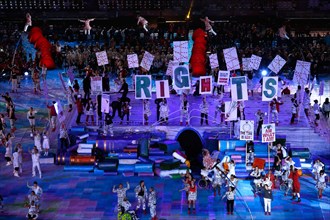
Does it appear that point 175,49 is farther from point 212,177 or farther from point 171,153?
point 212,177

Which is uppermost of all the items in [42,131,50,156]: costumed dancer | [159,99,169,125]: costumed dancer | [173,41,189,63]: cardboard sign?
[173,41,189,63]: cardboard sign

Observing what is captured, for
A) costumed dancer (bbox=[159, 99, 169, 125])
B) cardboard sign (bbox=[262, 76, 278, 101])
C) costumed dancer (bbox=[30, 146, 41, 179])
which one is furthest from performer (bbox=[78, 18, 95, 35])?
cardboard sign (bbox=[262, 76, 278, 101])

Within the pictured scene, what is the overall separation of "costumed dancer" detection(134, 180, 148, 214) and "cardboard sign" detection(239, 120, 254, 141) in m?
5.80

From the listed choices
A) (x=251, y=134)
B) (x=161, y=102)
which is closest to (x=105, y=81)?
(x=161, y=102)

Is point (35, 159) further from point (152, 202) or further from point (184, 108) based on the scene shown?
point (184, 108)

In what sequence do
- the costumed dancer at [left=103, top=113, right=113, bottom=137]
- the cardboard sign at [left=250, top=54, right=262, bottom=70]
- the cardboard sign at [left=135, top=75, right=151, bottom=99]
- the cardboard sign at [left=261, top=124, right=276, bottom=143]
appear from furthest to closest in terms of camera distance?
the cardboard sign at [left=250, top=54, right=262, bottom=70]
the costumed dancer at [left=103, top=113, right=113, bottom=137]
the cardboard sign at [left=135, top=75, right=151, bottom=99]
the cardboard sign at [left=261, top=124, right=276, bottom=143]

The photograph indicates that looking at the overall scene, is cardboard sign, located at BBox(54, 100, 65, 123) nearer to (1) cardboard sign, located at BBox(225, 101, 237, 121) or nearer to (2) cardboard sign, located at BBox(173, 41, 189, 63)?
(2) cardboard sign, located at BBox(173, 41, 189, 63)

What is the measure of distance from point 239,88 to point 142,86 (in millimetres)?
4848

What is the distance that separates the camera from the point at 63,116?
33.6m

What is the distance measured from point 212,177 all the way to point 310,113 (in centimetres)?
916

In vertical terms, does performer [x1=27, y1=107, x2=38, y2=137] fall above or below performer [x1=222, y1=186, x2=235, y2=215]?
above

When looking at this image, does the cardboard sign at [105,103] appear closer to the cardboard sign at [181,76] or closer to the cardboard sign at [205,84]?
the cardboard sign at [181,76]

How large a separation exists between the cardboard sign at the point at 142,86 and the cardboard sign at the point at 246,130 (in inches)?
200

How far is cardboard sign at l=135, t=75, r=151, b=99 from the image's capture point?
111 feet
